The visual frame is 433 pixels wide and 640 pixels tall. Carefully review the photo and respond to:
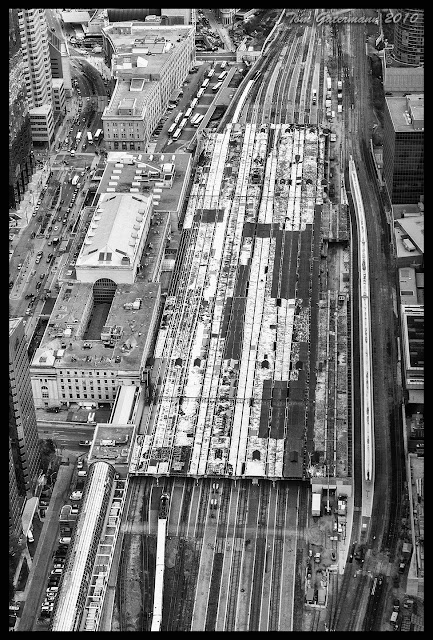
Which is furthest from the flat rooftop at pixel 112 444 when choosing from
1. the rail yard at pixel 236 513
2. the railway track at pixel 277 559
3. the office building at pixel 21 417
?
the railway track at pixel 277 559

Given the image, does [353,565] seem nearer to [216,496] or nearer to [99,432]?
[216,496]

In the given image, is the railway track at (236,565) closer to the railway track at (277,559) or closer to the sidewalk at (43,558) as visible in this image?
→ the railway track at (277,559)

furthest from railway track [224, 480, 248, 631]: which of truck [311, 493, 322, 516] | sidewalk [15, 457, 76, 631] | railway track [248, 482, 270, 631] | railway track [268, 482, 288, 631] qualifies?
sidewalk [15, 457, 76, 631]

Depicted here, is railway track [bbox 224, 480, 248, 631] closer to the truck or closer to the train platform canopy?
the truck

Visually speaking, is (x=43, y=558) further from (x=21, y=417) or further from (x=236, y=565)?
(x=236, y=565)

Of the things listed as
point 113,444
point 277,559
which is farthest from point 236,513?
point 113,444
